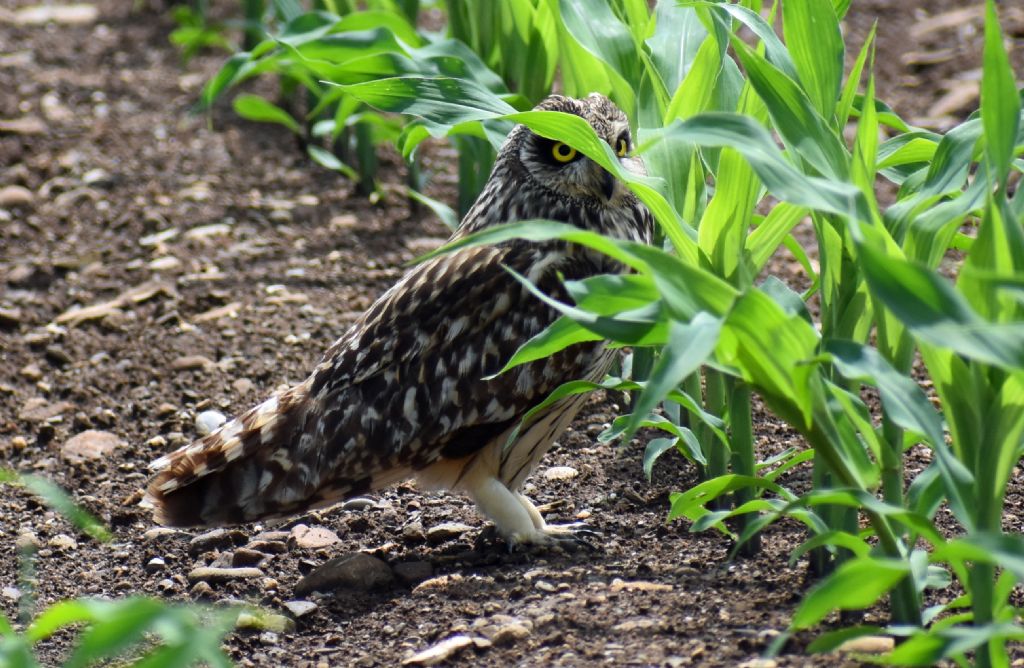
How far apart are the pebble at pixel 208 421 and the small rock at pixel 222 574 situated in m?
1.07

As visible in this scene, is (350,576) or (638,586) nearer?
(638,586)

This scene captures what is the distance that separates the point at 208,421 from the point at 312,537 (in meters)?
0.98

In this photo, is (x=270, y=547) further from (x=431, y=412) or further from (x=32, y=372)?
(x=32, y=372)

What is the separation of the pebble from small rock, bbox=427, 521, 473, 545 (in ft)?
3.91

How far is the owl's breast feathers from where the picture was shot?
14.4 ft

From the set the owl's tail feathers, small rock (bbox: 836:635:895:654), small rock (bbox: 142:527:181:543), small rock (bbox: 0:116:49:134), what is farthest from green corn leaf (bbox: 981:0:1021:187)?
small rock (bbox: 0:116:49:134)

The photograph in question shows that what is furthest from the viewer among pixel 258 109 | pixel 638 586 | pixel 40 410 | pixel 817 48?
pixel 258 109

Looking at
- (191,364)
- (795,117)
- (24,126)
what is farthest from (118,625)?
(24,126)

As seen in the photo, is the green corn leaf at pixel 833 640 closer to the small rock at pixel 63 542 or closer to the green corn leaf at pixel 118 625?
the green corn leaf at pixel 118 625

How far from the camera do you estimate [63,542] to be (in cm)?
467

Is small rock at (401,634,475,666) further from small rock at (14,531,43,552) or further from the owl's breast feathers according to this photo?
small rock at (14,531,43,552)

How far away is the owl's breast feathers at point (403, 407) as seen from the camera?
173 inches

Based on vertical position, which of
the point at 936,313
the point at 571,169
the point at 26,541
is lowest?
the point at 26,541

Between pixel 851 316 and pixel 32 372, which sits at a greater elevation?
pixel 851 316
